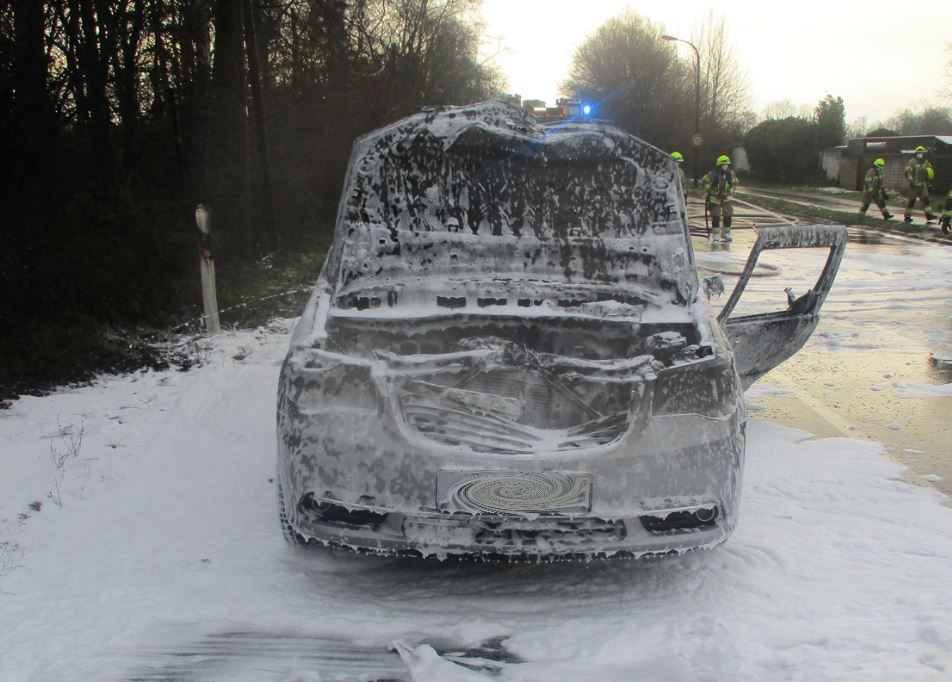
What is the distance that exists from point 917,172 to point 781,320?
19.6 meters

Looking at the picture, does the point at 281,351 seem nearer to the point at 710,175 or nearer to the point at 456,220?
the point at 456,220

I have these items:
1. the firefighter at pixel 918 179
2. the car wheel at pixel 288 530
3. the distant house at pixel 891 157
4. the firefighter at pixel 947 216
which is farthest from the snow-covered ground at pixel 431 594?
the distant house at pixel 891 157

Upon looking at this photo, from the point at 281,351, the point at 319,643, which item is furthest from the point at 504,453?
the point at 281,351

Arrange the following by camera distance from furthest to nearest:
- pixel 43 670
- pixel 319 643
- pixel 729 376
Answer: pixel 729 376
pixel 319 643
pixel 43 670

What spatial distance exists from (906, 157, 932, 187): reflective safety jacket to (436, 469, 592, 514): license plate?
22.8 m

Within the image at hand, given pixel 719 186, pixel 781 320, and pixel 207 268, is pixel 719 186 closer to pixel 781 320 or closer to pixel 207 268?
pixel 207 268

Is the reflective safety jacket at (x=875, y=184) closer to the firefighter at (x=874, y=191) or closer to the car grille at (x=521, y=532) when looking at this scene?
the firefighter at (x=874, y=191)

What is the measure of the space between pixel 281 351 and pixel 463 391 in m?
4.64

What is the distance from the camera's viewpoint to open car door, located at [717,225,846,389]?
17.9 feet

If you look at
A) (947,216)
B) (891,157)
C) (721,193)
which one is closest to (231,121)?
(721,193)

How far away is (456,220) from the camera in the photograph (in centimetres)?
462

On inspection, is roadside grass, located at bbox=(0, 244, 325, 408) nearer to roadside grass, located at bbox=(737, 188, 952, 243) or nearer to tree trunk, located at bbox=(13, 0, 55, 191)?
tree trunk, located at bbox=(13, 0, 55, 191)

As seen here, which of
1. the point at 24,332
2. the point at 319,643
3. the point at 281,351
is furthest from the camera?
the point at 281,351

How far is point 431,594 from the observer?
3268 mm
